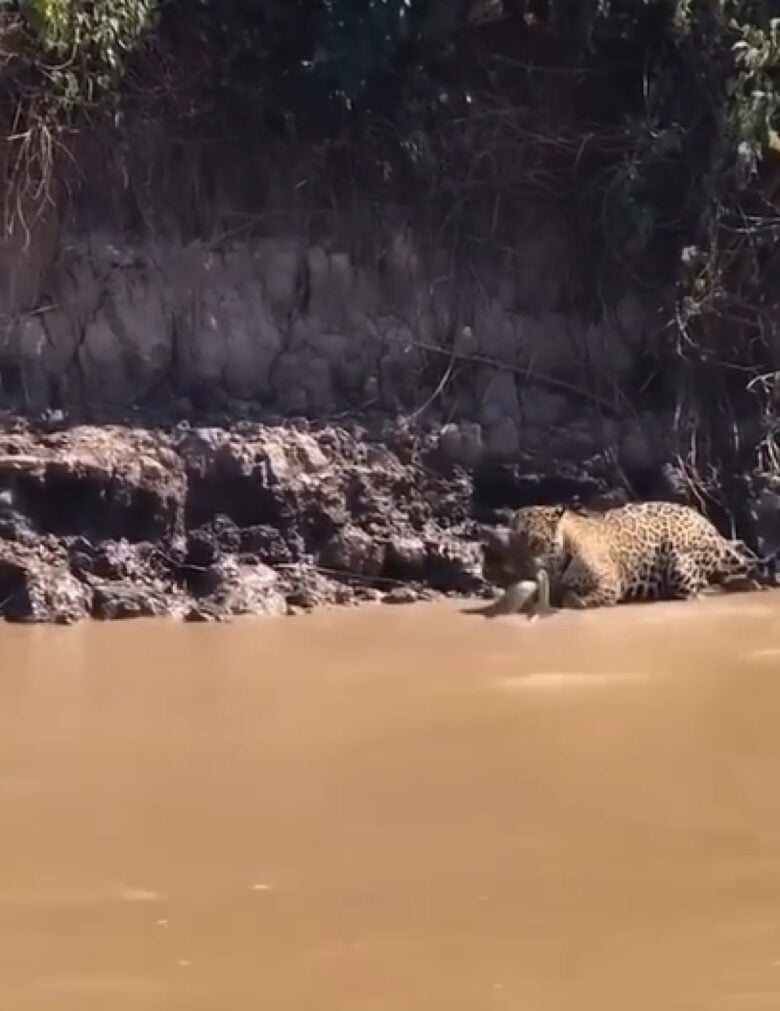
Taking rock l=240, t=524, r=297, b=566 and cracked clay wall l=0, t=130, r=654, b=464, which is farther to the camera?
cracked clay wall l=0, t=130, r=654, b=464

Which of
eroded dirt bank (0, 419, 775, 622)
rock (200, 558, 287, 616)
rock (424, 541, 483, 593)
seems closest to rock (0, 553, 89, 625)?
eroded dirt bank (0, 419, 775, 622)

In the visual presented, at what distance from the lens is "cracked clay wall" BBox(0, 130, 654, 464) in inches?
351

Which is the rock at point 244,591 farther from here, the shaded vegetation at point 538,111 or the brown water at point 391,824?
the shaded vegetation at point 538,111

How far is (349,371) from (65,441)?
142cm

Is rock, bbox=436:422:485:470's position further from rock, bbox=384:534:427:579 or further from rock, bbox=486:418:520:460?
rock, bbox=384:534:427:579

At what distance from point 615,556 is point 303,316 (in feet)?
6.19

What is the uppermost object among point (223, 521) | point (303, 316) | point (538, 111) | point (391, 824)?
point (538, 111)

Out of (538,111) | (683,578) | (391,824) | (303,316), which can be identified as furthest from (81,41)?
(391,824)

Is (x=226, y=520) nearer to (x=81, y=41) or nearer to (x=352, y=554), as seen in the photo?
(x=352, y=554)

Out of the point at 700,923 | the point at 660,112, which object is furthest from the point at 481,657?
the point at 660,112

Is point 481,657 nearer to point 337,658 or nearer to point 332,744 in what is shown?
point 337,658

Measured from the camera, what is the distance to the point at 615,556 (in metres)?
8.34

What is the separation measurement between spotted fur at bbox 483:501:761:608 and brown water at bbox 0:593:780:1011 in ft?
3.55

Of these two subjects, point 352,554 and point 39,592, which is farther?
point 352,554
